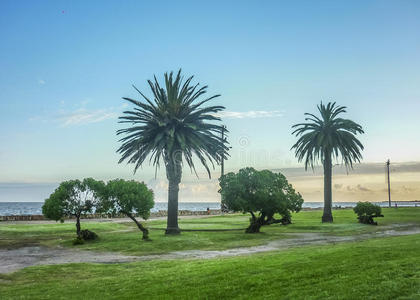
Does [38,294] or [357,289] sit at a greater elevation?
[357,289]

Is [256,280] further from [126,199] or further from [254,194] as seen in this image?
[254,194]

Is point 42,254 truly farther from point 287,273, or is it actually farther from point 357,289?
point 357,289

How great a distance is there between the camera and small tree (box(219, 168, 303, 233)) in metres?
37.2

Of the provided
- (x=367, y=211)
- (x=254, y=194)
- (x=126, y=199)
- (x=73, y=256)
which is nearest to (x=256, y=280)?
(x=73, y=256)

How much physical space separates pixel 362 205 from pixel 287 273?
36392mm

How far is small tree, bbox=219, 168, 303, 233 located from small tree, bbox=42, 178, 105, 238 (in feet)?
39.4

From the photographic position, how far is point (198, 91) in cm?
3803

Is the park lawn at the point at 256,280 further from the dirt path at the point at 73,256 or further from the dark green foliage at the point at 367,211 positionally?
the dark green foliage at the point at 367,211

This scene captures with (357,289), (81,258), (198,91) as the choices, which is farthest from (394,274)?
(198,91)

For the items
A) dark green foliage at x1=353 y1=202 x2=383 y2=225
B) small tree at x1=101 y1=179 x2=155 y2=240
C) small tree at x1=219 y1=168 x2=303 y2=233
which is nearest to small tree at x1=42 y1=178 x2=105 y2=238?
small tree at x1=101 y1=179 x2=155 y2=240

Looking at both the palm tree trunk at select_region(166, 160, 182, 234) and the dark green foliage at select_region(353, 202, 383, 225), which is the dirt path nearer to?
the palm tree trunk at select_region(166, 160, 182, 234)

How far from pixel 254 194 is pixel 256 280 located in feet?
81.4

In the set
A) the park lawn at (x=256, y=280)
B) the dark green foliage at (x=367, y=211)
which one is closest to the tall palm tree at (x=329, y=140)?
the dark green foliage at (x=367, y=211)

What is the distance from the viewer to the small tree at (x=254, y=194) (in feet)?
122
